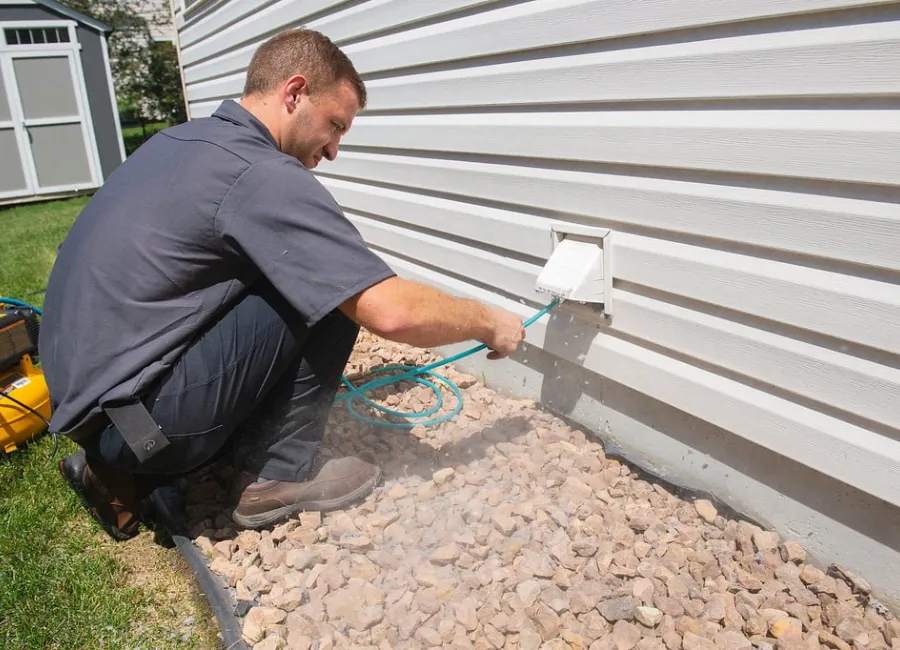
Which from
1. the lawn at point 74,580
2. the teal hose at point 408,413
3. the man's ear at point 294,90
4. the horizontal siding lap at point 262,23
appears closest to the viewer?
the lawn at point 74,580

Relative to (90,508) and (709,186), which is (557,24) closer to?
(709,186)

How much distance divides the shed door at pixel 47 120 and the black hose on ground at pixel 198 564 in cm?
1065

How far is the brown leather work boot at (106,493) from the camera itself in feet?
6.80

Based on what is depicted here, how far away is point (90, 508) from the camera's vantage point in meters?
2.15

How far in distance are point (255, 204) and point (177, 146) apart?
1.19 feet

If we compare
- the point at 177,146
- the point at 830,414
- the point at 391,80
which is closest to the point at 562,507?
the point at 830,414

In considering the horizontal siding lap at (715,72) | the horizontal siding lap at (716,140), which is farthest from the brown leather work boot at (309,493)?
the horizontal siding lap at (715,72)

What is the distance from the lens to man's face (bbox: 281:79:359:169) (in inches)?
76.6

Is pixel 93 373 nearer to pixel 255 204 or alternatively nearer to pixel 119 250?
pixel 119 250

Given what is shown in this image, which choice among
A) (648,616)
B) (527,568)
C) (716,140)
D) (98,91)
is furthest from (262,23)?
(98,91)

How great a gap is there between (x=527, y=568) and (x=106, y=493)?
1390 mm

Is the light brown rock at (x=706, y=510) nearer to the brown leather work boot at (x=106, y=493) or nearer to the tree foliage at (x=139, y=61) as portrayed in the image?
the brown leather work boot at (x=106, y=493)

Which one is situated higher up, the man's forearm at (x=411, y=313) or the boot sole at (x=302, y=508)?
the man's forearm at (x=411, y=313)

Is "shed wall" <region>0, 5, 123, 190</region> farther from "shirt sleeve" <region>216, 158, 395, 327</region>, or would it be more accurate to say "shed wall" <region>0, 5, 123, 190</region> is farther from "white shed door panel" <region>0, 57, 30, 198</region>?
"shirt sleeve" <region>216, 158, 395, 327</region>
